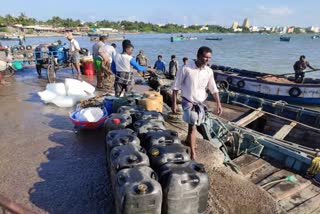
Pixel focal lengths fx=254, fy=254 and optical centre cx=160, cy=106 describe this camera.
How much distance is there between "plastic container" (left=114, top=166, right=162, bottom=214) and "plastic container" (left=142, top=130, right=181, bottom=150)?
0.80m

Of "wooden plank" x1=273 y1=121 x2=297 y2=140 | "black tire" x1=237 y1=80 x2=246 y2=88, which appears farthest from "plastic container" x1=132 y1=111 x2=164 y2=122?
"black tire" x1=237 y1=80 x2=246 y2=88

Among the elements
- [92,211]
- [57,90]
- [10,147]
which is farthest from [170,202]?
[57,90]

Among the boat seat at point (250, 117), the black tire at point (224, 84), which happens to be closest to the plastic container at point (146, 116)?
→ the boat seat at point (250, 117)

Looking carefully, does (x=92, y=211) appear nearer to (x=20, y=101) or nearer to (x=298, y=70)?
(x=20, y=101)

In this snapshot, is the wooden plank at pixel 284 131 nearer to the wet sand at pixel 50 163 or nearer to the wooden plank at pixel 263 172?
the wooden plank at pixel 263 172

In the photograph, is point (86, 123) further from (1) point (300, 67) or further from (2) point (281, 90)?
(1) point (300, 67)

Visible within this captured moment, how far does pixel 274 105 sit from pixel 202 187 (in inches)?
319

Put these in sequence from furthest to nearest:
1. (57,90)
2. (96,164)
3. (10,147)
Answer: (57,90) < (10,147) < (96,164)

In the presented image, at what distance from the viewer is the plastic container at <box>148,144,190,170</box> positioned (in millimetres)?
3064

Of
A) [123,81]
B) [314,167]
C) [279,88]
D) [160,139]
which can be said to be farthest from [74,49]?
[279,88]

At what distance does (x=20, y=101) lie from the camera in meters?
7.60

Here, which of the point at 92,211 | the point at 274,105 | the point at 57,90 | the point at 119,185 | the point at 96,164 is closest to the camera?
the point at 119,185

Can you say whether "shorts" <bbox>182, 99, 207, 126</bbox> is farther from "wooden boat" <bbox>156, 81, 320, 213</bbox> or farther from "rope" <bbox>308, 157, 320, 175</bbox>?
"rope" <bbox>308, 157, 320, 175</bbox>

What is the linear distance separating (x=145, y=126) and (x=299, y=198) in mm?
3377
